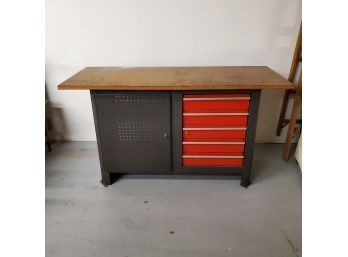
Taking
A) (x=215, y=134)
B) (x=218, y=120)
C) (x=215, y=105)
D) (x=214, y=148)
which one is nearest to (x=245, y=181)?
(x=214, y=148)

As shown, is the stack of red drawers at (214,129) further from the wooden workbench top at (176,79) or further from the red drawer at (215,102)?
the wooden workbench top at (176,79)

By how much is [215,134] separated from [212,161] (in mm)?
261

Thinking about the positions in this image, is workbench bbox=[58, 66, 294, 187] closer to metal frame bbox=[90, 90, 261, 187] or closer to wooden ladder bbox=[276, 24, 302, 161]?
metal frame bbox=[90, 90, 261, 187]

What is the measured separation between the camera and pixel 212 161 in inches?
78.8

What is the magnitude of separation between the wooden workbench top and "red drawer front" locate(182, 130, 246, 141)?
1.27 ft

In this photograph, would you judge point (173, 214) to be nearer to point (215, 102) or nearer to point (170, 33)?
point (215, 102)

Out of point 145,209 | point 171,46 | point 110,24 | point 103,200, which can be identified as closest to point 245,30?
point 171,46

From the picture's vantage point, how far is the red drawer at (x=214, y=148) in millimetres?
1937

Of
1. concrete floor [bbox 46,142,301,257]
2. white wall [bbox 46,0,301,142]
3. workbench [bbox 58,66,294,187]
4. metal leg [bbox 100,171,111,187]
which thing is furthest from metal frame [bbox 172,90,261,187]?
white wall [bbox 46,0,301,142]

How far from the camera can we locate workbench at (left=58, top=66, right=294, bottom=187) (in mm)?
1747

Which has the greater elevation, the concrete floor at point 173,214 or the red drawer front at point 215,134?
the red drawer front at point 215,134

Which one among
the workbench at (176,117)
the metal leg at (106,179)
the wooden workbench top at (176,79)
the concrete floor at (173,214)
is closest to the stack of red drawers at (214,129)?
the workbench at (176,117)

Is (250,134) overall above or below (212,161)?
above

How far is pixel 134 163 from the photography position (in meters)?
2.04
